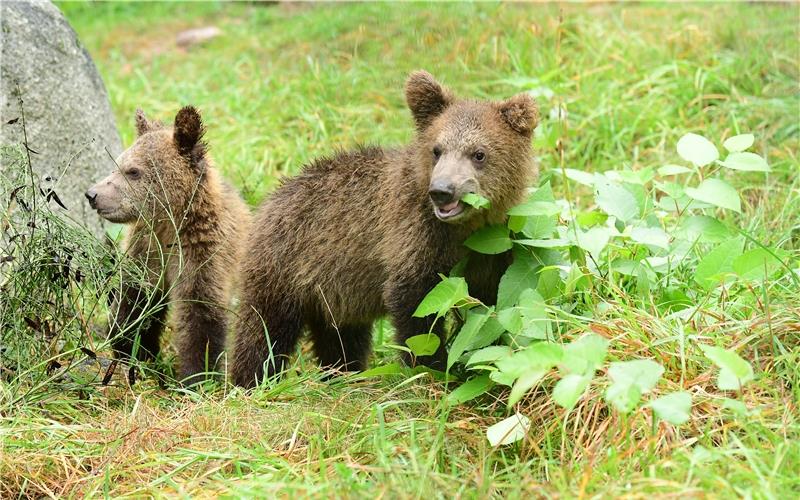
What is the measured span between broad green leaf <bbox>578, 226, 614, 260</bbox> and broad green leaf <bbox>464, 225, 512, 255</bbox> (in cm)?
42

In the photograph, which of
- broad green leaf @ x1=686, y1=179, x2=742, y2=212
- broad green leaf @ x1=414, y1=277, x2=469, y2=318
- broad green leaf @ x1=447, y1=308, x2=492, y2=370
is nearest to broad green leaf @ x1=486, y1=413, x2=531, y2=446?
broad green leaf @ x1=447, y1=308, x2=492, y2=370

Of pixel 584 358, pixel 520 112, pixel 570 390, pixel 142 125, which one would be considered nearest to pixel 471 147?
pixel 520 112

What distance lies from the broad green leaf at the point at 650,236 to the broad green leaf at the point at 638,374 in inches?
38.2

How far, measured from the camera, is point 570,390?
3025 mm

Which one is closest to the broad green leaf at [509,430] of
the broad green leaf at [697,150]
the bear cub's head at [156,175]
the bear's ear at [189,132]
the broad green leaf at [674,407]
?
the broad green leaf at [674,407]

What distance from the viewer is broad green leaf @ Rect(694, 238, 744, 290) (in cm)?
408

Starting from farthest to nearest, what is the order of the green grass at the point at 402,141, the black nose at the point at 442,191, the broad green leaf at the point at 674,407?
the black nose at the point at 442,191 < the green grass at the point at 402,141 < the broad green leaf at the point at 674,407

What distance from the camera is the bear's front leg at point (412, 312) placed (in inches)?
175

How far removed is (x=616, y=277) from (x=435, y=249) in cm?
81

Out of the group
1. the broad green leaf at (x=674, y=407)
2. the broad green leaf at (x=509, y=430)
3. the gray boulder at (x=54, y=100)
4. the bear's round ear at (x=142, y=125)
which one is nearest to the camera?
the broad green leaf at (x=674, y=407)

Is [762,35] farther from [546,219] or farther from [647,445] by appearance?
[647,445]

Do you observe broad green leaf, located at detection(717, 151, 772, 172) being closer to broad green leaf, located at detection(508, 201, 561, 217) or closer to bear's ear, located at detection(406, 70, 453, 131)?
broad green leaf, located at detection(508, 201, 561, 217)

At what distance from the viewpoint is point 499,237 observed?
4293 millimetres

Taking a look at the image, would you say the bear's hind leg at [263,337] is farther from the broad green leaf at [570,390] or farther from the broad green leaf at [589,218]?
the broad green leaf at [570,390]
